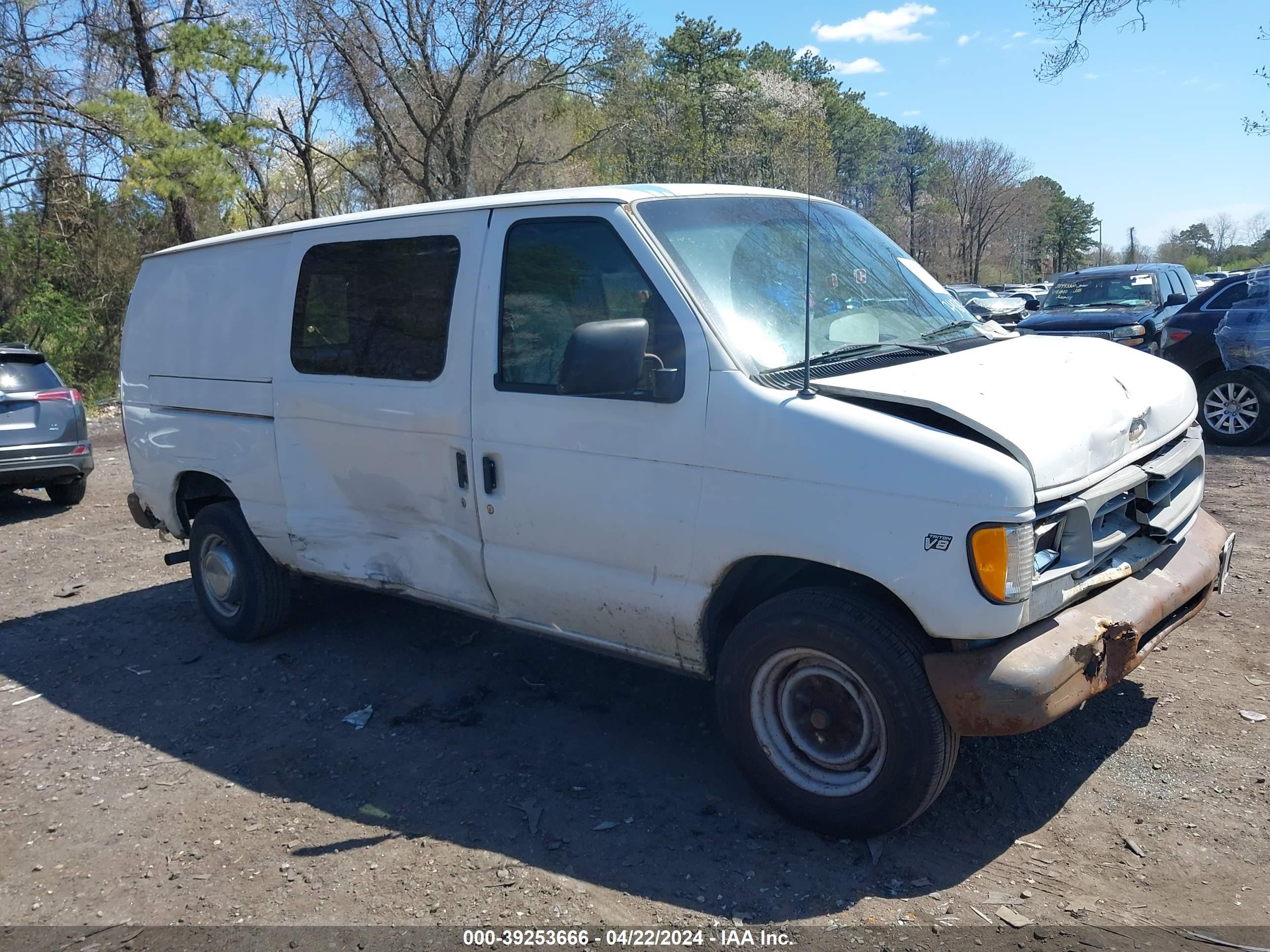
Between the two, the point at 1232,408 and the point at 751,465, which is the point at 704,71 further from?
the point at 751,465

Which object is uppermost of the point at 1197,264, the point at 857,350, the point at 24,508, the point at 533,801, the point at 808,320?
the point at 1197,264

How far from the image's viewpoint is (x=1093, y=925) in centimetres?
296

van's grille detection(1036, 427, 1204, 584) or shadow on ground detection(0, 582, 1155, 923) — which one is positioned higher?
van's grille detection(1036, 427, 1204, 584)

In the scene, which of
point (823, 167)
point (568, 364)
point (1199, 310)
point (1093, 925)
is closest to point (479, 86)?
point (823, 167)

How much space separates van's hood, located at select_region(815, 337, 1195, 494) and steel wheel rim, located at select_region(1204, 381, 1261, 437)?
261 inches

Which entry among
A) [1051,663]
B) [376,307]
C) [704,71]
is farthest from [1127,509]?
[704,71]

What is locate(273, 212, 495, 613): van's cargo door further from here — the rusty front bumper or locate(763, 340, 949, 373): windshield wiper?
the rusty front bumper

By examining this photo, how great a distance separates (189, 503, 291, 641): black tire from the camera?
564cm

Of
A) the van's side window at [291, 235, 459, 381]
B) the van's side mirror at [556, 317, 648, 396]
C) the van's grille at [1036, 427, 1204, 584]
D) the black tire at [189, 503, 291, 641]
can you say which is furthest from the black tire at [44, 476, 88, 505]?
the van's grille at [1036, 427, 1204, 584]

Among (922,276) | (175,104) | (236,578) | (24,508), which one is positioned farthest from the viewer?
(175,104)

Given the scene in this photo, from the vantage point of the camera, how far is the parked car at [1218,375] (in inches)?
380

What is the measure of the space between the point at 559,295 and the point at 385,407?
1072 millimetres

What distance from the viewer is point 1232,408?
9812 millimetres

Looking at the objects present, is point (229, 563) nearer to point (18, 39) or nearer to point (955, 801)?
point (955, 801)
